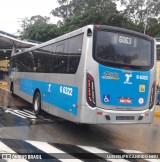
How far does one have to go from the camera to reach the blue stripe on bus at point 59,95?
856 centimetres

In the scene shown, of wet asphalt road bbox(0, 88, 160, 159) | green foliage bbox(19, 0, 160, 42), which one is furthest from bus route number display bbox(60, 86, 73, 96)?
green foliage bbox(19, 0, 160, 42)

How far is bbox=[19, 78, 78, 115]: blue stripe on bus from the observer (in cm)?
856

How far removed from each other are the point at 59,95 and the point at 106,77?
6.91ft

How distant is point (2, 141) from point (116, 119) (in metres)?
3.01

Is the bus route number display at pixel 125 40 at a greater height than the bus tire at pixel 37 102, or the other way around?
the bus route number display at pixel 125 40

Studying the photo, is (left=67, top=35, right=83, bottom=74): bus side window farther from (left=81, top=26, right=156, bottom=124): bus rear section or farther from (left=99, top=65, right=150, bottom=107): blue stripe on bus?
(left=99, top=65, right=150, bottom=107): blue stripe on bus

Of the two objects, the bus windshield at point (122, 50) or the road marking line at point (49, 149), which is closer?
the road marking line at point (49, 149)

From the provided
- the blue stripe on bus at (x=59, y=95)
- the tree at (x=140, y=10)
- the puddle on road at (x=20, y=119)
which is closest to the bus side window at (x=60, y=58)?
the blue stripe on bus at (x=59, y=95)

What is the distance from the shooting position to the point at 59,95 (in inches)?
384

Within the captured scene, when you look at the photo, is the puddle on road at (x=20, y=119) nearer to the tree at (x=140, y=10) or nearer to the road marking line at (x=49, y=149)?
the road marking line at (x=49, y=149)

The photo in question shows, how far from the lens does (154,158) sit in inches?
296

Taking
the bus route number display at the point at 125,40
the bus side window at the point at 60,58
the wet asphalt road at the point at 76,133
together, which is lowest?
the wet asphalt road at the point at 76,133

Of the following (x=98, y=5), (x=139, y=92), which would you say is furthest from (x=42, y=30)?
(x=139, y=92)

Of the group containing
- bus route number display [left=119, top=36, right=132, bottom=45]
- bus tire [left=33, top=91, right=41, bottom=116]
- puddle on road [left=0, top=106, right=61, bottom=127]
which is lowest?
puddle on road [left=0, top=106, right=61, bottom=127]
